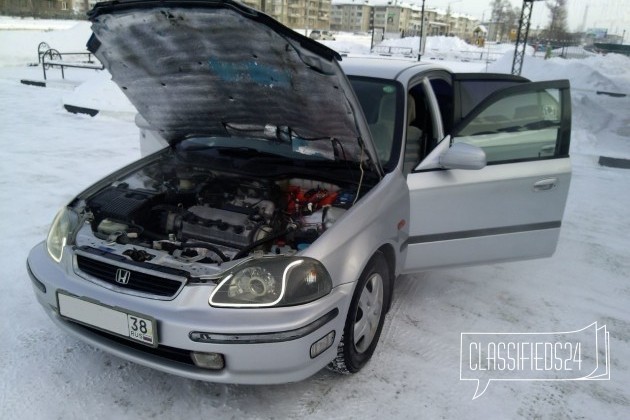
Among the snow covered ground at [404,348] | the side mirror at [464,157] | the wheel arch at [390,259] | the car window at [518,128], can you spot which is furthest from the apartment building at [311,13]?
the wheel arch at [390,259]

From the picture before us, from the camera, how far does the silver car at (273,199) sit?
2195mm

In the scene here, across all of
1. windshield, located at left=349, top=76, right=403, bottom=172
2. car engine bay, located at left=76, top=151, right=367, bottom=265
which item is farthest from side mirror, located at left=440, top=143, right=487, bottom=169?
car engine bay, located at left=76, top=151, right=367, bottom=265

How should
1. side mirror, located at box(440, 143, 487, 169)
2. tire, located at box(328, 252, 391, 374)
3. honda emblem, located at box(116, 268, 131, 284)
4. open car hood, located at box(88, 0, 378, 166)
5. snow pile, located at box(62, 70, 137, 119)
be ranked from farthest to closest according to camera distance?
1. snow pile, located at box(62, 70, 137, 119)
2. side mirror, located at box(440, 143, 487, 169)
3. tire, located at box(328, 252, 391, 374)
4. open car hood, located at box(88, 0, 378, 166)
5. honda emblem, located at box(116, 268, 131, 284)

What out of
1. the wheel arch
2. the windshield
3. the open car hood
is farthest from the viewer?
the windshield

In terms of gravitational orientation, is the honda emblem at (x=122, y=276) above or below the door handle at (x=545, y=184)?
below

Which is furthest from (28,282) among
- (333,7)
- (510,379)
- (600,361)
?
(333,7)

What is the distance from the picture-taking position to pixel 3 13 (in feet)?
114

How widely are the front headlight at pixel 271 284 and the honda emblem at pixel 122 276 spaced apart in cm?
43

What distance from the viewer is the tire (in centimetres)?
253

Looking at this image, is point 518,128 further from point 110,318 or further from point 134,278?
point 110,318

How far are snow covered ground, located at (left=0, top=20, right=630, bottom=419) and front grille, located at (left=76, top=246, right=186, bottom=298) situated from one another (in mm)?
635

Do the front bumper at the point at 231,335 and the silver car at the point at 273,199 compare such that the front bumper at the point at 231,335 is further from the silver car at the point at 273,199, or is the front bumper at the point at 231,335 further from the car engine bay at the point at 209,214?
the car engine bay at the point at 209,214

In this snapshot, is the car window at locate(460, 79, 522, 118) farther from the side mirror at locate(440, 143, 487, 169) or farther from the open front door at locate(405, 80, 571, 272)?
the side mirror at locate(440, 143, 487, 169)

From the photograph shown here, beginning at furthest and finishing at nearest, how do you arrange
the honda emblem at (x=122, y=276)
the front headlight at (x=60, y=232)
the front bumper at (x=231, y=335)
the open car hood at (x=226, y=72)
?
the front headlight at (x=60, y=232)
the open car hood at (x=226, y=72)
the honda emblem at (x=122, y=276)
the front bumper at (x=231, y=335)
